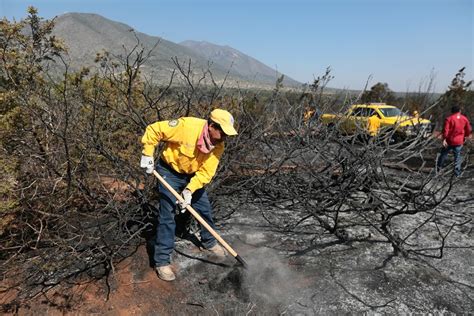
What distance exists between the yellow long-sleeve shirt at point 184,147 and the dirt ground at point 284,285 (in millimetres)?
849

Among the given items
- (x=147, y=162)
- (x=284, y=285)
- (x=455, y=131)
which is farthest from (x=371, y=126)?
(x=147, y=162)

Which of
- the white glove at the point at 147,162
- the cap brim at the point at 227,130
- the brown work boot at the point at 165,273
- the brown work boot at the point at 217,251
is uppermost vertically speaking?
the cap brim at the point at 227,130

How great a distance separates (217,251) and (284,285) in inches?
31.4

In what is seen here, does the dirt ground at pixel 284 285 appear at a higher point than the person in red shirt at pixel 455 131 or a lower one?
lower

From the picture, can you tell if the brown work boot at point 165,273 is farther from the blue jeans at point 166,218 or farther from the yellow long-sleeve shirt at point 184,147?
the yellow long-sleeve shirt at point 184,147

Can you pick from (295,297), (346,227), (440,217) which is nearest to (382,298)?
(295,297)

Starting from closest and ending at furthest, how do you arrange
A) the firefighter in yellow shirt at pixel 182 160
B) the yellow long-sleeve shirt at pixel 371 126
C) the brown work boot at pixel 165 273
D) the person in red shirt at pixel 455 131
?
the firefighter in yellow shirt at pixel 182 160, the brown work boot at pixel 165 273, the yellow long-sleeve shirt at pixel 371 126, the person in red shirt at pixel 455 131

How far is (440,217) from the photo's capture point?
4629mm

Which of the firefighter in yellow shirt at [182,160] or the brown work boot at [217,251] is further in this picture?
the brown work boot at [217,251]

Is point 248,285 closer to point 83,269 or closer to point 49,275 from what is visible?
point 83,269

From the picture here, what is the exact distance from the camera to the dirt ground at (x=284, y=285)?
2.84 meters

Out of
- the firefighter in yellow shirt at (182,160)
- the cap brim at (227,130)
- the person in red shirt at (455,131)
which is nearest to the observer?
the cap brim at (227,130)

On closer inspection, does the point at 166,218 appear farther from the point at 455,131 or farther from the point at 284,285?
the point at 455,131

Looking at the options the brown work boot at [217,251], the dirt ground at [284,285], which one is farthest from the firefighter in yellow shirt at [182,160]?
the brown work boot at [217,251]
